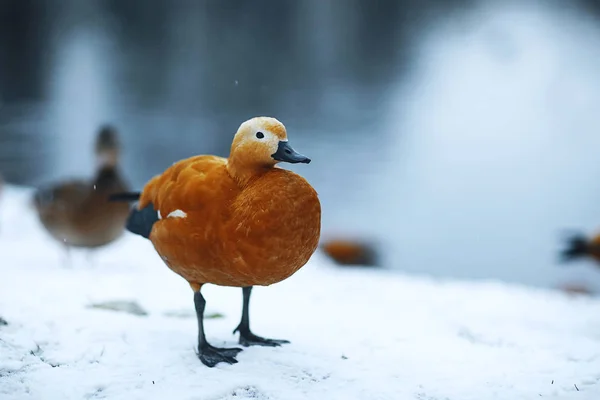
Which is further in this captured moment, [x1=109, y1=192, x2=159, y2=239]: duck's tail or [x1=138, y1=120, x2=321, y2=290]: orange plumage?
[x1=109, y1=192, x2=159, y2=239]: duck's tail

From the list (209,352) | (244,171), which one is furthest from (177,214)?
(209,352)

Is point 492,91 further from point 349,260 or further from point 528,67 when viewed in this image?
point 349,260

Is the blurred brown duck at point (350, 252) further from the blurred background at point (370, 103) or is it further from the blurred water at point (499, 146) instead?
the blurred water at point (499, 146)

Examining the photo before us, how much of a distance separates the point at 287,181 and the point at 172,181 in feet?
2.50

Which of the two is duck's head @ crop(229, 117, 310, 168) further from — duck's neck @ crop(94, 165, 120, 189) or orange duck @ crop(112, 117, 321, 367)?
duck's neck @ crop(94, 165, 120, 189)

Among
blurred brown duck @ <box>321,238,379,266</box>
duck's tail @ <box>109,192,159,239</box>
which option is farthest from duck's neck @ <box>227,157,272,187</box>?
blurred brown duck @ <box>321,238,379,266</box>

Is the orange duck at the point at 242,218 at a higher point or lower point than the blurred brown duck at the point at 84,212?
higher

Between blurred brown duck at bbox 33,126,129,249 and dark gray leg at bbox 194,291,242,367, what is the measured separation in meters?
2.53

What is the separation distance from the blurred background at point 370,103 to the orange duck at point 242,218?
603cm

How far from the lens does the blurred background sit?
1148 centimetres

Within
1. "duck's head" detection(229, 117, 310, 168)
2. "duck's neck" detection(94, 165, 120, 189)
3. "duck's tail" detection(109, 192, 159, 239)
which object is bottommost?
"duck's tail" detection(109, 192, 159, 239)

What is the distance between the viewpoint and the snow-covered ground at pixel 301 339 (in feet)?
9.46

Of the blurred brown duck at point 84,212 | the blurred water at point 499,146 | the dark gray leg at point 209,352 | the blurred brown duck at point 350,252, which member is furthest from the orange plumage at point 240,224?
the blurred water at point 499,146

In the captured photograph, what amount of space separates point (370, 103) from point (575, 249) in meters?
16.7
